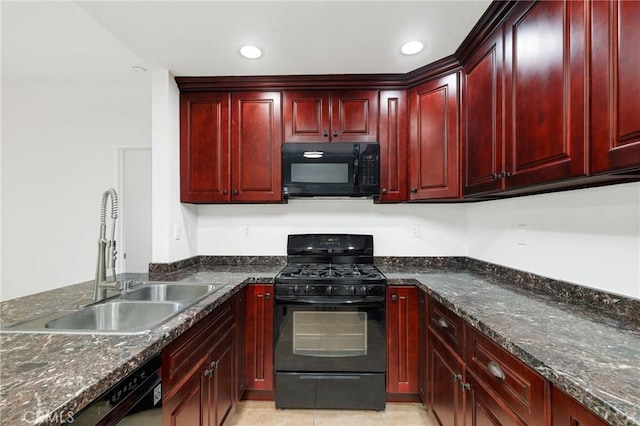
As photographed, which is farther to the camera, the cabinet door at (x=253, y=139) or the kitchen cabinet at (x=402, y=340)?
the cabinet door at (x=253, y=139)

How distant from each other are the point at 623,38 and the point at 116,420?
6.28 ft

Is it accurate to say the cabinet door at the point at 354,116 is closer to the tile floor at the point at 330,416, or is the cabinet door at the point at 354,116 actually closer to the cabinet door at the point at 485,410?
the cabinet door at the point at 485,410

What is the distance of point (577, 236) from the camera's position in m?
1.42

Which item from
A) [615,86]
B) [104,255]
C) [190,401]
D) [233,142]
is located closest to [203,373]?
[190,401]

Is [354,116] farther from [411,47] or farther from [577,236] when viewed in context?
[577,236]

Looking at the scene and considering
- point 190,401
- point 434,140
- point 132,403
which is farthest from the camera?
point 434,140

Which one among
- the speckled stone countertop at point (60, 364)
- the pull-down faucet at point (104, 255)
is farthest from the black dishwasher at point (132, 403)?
the pull-down faucet at point (104, 255)

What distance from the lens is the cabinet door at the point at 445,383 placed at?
1.42 m

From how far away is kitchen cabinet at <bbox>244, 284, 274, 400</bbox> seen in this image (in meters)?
2.03

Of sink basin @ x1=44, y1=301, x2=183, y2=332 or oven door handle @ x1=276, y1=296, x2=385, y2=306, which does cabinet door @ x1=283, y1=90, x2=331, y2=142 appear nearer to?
oven door handle @ x1=276, y1=296, x2=385, y2=306

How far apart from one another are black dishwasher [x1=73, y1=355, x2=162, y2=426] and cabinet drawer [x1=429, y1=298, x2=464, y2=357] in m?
1.34

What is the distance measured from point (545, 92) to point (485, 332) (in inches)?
40.5

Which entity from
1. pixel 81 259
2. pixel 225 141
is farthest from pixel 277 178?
pixel 81 259

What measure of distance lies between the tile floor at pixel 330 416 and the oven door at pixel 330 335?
0.96 feet
